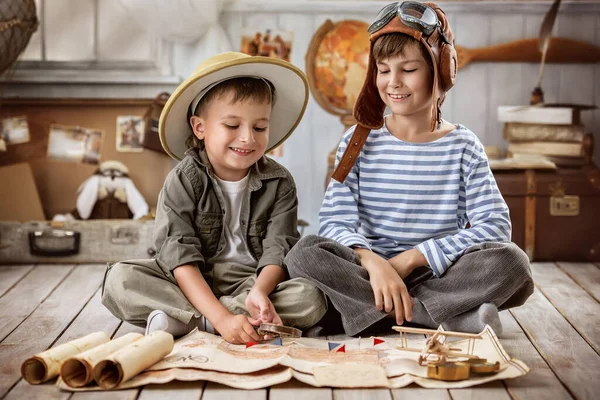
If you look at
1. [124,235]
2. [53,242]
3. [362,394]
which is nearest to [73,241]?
[53,242]

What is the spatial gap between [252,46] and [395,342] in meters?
1.66

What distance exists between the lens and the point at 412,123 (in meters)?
2.11

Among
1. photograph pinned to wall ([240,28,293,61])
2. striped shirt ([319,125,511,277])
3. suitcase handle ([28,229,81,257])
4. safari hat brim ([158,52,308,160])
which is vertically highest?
photograph pinned to wall ([240,28,293,61])

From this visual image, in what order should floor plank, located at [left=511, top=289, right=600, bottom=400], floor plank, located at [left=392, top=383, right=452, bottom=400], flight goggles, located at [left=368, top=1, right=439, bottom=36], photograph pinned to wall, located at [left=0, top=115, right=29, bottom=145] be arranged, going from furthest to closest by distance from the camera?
photograph pinned to wall, located at [left=0, top=115, right=29, bottom=145], flight goggles, located at [left=368, top=1, right=439, bottom=36], floor plank, located at [left=511, top=289, right=600, bottom=400], floor plank, located at [left=392, top=383, right=452, bottom=400]

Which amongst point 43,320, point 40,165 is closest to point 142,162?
point 40,165

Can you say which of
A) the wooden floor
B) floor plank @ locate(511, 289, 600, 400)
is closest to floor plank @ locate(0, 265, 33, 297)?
the wooden floor

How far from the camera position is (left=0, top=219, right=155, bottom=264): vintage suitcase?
9.25 feet

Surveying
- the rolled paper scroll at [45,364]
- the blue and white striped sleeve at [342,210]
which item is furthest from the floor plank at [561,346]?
the rolled paper scroll at [45,364]

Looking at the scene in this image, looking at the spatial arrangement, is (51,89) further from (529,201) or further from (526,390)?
(526,390)

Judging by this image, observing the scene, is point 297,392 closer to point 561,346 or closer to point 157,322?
point 157,322

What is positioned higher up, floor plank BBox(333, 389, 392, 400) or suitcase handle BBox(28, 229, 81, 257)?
suitcase handle BBox(28, 229, 81, 257)

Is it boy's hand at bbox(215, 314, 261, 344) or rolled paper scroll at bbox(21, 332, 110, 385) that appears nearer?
rolled paper scroll at bbox(21, 332, 110, 385)

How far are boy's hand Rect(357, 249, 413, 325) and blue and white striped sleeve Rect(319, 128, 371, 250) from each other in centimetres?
12

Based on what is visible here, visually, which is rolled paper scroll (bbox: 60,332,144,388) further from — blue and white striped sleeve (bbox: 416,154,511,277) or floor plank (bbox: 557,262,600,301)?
floor plank (bbox: 557,262,600,301)
